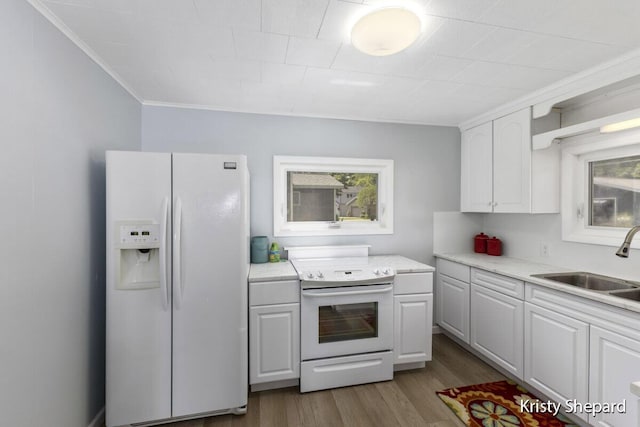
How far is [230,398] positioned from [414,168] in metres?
2.60

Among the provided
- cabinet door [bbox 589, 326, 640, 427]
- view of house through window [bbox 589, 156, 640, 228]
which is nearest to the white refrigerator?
cabinet door [bbox 589, 326, 640, 427]

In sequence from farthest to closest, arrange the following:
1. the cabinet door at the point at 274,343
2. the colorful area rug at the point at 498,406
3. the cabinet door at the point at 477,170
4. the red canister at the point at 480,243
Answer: the red canister at the point at 480,243 < the cabinet door at the point at 477,170 < the cabinet door at the point at 274,343 < the colorful area rug at the point at 498,406

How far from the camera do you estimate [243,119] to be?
2.64 metres

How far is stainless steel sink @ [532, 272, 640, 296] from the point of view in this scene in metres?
1.94

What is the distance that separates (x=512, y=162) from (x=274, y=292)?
2293mm

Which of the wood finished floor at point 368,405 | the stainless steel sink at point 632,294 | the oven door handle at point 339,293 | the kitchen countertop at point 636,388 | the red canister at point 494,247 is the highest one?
the red canister at point 494,247

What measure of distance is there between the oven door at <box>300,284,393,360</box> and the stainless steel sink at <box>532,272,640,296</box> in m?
1.14

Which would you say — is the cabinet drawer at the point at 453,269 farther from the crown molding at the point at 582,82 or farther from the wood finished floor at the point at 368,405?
the crown molding at the point at 582,82

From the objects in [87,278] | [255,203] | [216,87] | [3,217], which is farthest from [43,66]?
[255,203]

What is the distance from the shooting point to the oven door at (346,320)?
212 centimetres

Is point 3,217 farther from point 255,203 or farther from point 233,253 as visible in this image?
point 255,203

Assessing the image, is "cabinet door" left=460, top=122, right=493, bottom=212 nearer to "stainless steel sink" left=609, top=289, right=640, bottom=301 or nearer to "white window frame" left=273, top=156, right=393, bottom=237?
"white window frame" left=273, top=156, right=393, bottom=237

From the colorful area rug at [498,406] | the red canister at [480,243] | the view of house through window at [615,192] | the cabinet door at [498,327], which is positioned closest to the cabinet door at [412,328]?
the colorful area rug at [498,406]

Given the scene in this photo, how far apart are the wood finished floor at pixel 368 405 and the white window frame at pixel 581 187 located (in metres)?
1.31
